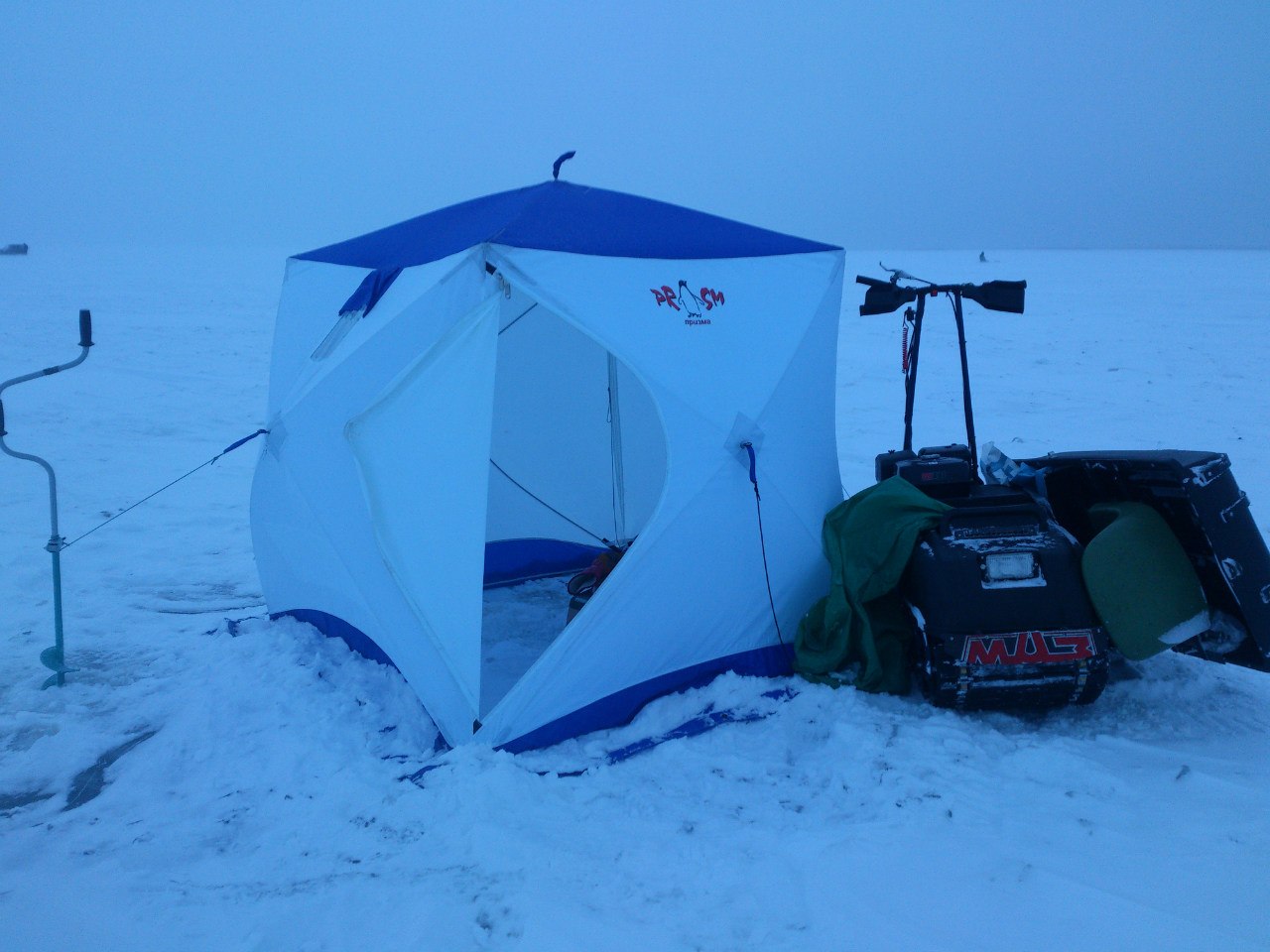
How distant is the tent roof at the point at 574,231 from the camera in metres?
4.07

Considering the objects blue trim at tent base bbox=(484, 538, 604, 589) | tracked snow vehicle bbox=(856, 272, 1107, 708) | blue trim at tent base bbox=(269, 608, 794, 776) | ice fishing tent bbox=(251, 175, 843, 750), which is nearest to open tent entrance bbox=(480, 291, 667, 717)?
blue trim at tent base bbox=(484, 538, 604, 589)

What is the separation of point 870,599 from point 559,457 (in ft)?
9.43

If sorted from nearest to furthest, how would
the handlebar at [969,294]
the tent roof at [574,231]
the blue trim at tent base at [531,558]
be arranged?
the tent roof at [574,231]
the handlebar at [969,294]
the blue trim at tent base at [531,558]

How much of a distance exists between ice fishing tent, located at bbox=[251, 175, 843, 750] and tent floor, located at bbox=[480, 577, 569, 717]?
0.02m

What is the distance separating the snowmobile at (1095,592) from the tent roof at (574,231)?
1.85 m

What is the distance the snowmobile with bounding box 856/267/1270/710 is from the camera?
3549 millimetres

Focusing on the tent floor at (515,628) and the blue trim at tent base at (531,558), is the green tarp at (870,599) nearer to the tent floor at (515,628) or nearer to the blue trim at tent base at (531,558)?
the tent floor at (515,628)

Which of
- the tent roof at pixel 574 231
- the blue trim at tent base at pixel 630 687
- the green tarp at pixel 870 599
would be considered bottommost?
the blue trim at tent base at pixel 630 687

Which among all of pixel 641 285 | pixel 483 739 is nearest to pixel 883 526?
pixel 641 285

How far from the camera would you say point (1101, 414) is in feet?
30.7

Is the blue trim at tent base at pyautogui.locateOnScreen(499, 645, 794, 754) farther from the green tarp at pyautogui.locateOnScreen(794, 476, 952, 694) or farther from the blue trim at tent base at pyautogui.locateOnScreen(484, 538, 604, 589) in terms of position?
the blue trim at tent base at pyautogui.locateOnScreen(484, 538, 604, 589)

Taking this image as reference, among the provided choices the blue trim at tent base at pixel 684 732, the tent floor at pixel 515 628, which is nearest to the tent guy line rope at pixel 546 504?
the tent floor at pixel 515 628

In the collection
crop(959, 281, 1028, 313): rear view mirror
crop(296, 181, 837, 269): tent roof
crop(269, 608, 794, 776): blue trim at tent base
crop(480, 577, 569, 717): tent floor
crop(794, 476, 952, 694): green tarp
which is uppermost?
crop(296, 181, 837, 269): tent roof

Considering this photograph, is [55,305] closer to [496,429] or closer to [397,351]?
[496,429]
